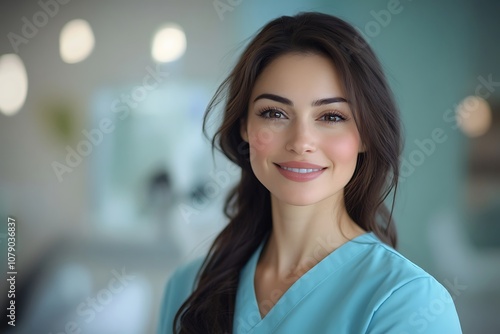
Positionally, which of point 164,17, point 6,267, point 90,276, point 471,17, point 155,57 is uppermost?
point 164,17

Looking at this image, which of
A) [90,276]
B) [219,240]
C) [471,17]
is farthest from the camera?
[90,276]

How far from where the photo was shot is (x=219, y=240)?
1.20 m

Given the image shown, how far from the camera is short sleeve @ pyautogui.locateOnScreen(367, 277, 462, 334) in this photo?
809 mm

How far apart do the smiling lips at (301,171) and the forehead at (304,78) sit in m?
0.11

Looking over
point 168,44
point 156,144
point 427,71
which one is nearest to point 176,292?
point 156,144

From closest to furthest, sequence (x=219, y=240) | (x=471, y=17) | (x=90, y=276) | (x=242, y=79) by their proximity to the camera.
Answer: (x=242, y=79)
(x=219, y=240)
(x=471, y=17)
(x=90, y=276)

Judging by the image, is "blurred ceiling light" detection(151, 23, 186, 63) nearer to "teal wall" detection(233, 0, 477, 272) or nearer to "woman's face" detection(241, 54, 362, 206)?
"teal wall" detection(233, 0, 477, 272)

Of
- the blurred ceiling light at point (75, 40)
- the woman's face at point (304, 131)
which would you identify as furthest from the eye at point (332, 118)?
the blurred ceiling light at point (75, 40)

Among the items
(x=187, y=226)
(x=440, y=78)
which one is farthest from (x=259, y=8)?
(x=187, y=226)

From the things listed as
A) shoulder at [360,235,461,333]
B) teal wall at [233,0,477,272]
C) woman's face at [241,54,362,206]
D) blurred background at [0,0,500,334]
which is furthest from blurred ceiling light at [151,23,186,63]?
shoulder at [360,235,461,333]

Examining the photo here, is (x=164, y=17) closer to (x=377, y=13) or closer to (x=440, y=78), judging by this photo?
(x=377, y=13)

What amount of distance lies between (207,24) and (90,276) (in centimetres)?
117

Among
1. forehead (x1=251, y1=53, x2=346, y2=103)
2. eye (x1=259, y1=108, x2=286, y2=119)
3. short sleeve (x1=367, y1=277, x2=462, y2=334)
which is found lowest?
short sleeve (x1=367, y1=277, x2=462, y2=334)

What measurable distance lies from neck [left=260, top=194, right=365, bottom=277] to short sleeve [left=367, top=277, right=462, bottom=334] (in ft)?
0.59
